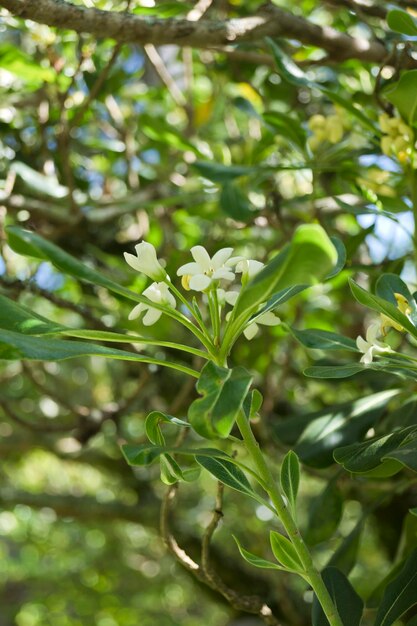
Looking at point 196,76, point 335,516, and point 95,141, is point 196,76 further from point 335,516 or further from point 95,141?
point 335,516

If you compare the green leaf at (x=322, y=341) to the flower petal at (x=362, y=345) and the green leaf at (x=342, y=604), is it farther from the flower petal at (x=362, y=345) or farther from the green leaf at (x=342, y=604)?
the green leaf at (x=342, y=604)

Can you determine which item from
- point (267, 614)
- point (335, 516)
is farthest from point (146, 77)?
point (267, 614)

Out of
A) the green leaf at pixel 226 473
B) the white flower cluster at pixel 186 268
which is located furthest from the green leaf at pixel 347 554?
the white flower cluster at pixel 186 268

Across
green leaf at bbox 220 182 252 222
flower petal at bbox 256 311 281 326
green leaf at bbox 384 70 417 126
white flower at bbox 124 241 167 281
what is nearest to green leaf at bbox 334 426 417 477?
flower petal at bbox 256 311 281 326

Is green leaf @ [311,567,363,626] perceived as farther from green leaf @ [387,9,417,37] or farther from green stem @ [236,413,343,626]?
green leaf @ [387,9,417,37]

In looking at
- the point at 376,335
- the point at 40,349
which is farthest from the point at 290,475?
the point at 40,349

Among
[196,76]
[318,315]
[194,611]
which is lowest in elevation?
[194,611]

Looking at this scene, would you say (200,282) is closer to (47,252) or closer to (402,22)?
(47,252)
